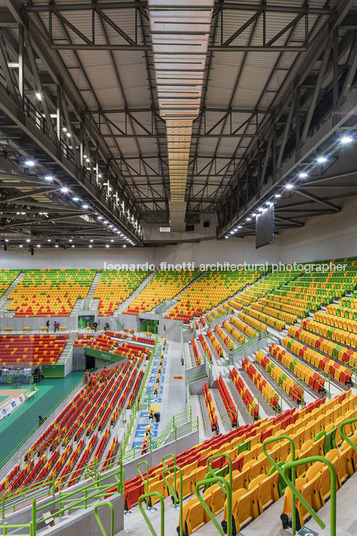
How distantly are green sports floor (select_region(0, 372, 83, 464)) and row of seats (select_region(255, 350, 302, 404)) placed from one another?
10.8 m

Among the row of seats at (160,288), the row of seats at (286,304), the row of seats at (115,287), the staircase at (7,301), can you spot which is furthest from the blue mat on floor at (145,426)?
the staircase at (7,301)

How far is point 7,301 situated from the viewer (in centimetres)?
3269

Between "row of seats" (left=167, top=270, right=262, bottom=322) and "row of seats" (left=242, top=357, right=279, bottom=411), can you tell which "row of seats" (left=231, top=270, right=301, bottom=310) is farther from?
"row of seats" (left=242, top=357, right=279, bottom=411)

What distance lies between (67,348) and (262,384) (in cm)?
1985

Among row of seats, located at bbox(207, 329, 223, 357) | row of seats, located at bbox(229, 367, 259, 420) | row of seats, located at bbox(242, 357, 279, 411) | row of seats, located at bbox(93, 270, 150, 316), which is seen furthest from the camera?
row of seats, located at bbox(93, 270, 150, 316)

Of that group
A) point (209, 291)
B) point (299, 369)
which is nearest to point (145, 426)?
point (299, 369)

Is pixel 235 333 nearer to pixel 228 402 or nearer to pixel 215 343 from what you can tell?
pixel 215 343

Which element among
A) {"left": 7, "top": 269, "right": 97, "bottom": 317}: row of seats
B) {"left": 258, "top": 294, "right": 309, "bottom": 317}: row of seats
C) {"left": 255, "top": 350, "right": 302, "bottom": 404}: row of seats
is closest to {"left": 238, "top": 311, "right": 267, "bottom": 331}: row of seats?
{"left": 258, "top": 294, "right": 309, "bottom": 317}: row of seats

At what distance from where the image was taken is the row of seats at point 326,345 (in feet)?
32.4

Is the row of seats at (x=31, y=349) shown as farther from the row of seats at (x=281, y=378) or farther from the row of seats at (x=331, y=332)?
the row of seats at (x=331, y=332)

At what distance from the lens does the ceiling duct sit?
5.27m

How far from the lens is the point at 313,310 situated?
1533cm

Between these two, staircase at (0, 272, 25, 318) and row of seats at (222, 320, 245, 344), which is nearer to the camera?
row of seats at (222, 320, 245, 344)

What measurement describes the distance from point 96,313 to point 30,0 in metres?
25.8
